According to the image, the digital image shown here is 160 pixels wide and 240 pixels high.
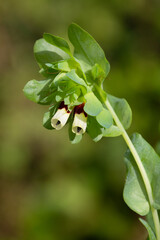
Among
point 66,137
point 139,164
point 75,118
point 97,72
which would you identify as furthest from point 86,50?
point 66,137

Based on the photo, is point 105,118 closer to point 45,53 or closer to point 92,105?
point 92,105

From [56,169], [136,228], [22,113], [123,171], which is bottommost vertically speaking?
[136,228]

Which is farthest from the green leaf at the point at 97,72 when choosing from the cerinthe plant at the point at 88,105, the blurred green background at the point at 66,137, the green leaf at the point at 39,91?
the blurred green background at the point at 66,137

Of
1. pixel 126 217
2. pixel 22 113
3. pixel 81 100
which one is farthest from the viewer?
pixel 22 113

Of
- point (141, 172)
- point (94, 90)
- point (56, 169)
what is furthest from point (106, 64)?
point (56, 169)

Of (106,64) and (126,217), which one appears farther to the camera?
(126,217)

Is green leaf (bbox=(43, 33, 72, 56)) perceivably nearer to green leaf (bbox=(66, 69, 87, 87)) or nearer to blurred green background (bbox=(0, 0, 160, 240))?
green leaf (bbox=(66, 69, 87, 87))

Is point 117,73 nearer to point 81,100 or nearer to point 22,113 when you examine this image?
point 22,113
